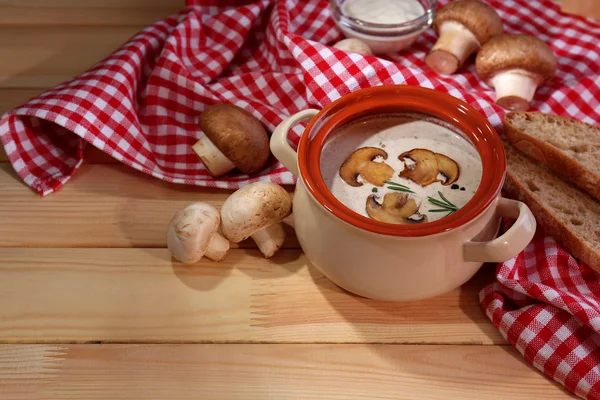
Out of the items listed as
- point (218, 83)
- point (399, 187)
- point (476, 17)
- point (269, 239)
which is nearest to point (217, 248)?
point (269, 239)

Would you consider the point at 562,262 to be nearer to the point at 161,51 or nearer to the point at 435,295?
the point at 435,295

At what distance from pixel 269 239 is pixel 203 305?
183mm

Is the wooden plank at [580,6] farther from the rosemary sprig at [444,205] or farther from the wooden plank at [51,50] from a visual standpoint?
the wooden plank at [51,50]

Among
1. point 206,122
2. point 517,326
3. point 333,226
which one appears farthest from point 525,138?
point 206,122

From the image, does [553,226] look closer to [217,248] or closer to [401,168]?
[401,168]

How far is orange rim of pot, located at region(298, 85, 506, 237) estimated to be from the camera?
1.00 m

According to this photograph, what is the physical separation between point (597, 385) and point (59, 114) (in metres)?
1.16

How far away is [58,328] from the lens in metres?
1.19

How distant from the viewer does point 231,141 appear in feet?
4.44

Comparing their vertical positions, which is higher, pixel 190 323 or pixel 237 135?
pixel 237 135

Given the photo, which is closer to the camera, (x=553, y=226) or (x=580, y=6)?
(x=553, y=226)

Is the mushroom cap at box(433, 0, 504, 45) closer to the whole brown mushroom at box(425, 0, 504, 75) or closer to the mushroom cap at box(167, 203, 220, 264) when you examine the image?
the whole brown mushroom at box(425, 0, 504, 75)

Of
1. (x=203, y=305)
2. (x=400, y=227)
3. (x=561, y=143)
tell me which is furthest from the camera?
(x=561, y=143)

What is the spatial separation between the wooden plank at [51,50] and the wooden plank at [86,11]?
29 mm
